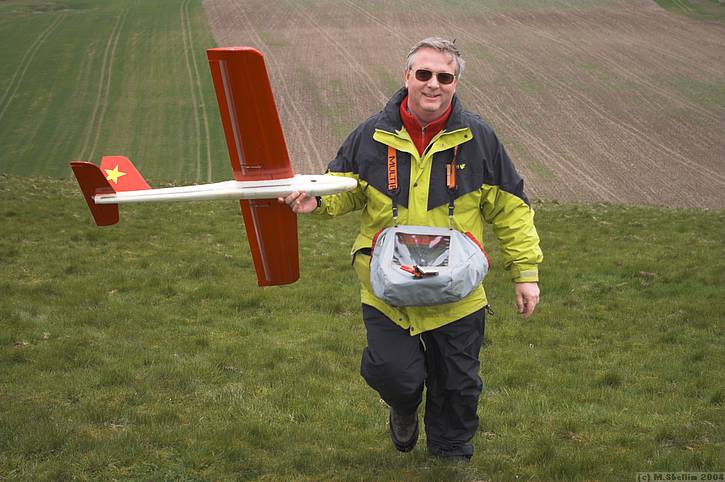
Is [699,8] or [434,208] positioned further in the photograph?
[699,8]

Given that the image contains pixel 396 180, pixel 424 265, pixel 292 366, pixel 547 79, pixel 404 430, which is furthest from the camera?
pixel 547 79

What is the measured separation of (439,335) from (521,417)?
1598mm

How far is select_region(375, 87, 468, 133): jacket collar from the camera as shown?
5.00 meters

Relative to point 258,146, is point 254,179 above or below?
below

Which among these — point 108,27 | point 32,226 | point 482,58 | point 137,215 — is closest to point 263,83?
point 32,226

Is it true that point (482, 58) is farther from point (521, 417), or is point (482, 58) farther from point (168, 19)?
point (521, 417)

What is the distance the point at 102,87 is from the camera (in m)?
40.5

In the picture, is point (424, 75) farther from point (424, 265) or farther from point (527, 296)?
point (527, 296)

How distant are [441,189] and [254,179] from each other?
3.87ft

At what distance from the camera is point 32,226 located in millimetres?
13383

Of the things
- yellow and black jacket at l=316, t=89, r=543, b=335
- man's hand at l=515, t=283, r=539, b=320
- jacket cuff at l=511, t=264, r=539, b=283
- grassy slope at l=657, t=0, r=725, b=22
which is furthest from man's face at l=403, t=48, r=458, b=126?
grassy slope at l=657, t=0, r=725, b=22

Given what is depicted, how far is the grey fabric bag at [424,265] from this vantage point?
4789mm

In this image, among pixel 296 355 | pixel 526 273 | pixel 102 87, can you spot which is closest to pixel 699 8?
pixel 102 87

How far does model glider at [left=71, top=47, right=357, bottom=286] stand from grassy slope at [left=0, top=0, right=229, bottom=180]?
79.4ft
